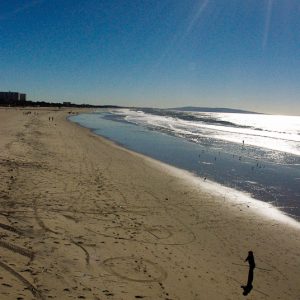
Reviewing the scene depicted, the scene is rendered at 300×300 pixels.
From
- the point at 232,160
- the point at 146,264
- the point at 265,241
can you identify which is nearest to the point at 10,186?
the point at 146,264

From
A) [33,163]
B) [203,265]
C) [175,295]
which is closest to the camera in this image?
[175,295]

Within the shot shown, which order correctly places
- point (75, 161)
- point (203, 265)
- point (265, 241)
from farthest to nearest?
1. point (75, 161)
2. point (265, 241)
3. point (203, 265)

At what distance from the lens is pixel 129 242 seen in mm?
10156

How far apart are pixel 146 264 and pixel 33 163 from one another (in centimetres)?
1239

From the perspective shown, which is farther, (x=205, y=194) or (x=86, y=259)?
(x=205, y=194)

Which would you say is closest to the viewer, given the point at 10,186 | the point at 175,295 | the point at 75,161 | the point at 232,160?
the point at 175,295

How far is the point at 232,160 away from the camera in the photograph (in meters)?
28.5

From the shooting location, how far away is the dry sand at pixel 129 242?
7.69 meters

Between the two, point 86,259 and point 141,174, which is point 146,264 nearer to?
point 86,259

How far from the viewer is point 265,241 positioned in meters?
11.5

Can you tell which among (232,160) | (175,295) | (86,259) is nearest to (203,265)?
(175,295)

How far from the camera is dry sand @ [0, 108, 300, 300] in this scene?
769 cm

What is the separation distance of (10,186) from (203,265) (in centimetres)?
835

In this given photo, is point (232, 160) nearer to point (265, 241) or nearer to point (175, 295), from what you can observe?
point (265, 241)
